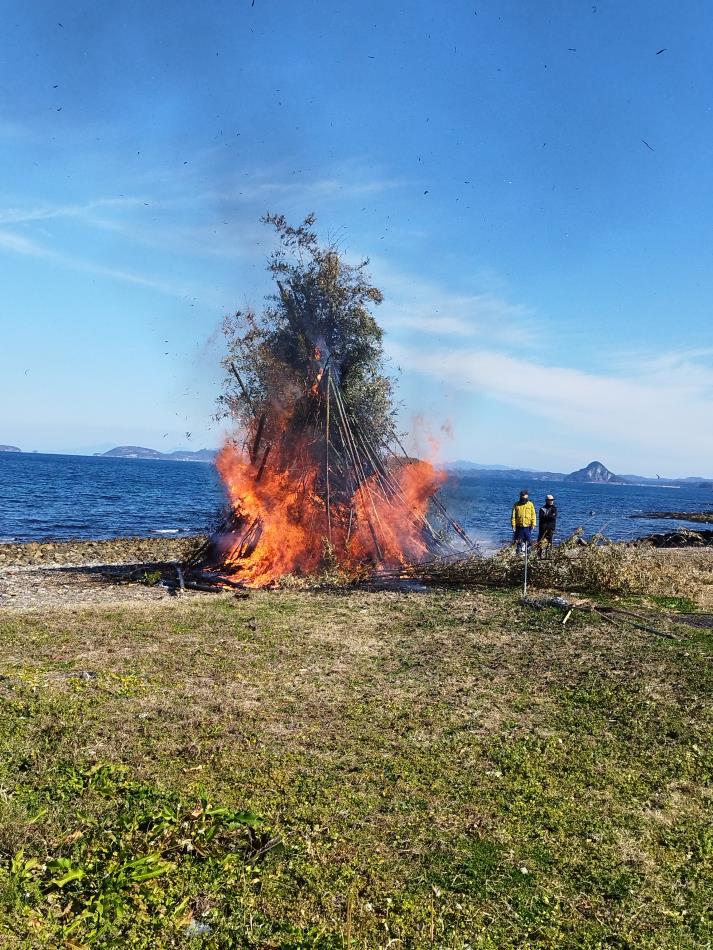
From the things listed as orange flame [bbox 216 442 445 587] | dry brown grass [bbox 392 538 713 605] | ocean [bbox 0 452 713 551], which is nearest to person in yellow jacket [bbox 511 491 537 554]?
dry brown grass [bbox 392 538 713 605]

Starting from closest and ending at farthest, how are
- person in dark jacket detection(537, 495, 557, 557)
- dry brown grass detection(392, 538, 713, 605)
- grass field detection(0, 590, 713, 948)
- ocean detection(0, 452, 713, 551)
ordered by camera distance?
grass field detection(0, 590, 713, 948) → dry brown grass detection(392, 538, 713, 605) → person in dark jacket detection(537, 495, 557, 557) → ocean detection(0, 452, 713, 551)

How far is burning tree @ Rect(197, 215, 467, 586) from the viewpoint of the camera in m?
17.9

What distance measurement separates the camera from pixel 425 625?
11.9m

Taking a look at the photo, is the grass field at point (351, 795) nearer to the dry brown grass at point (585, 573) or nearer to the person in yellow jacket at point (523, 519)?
the dry brown grass at point (585, 573)

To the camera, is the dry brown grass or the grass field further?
the dry brown grass

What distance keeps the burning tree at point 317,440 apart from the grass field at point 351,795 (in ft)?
25.4

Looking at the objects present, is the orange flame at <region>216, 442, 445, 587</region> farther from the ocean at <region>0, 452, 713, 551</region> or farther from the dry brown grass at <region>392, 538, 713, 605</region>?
the ocean at <region>0, 452, 713, 551</region>

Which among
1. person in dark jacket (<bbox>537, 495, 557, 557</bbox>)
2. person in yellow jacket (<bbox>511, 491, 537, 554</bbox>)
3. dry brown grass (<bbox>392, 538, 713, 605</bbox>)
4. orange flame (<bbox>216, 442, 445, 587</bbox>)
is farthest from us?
person in dark jacket (<bbox>537, 495, 557, 557</bbox>)

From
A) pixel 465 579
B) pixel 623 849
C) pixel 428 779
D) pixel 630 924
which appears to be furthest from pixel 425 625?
pixel 630 924

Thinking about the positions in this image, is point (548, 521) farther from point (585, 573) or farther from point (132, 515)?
point (132, 515)


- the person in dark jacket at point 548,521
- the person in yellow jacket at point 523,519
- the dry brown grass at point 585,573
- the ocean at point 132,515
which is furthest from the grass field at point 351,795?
the ocean at point 132,515

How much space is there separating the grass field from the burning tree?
774 cm

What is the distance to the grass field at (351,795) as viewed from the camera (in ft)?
13.5

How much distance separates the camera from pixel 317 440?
18531 millimetres
